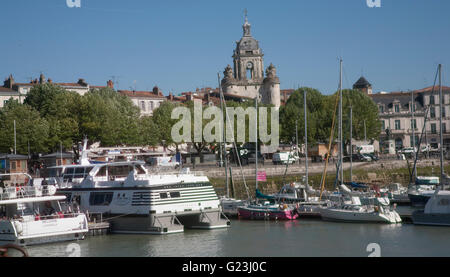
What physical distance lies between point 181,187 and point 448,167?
154ft

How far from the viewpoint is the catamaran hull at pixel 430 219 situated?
117ft

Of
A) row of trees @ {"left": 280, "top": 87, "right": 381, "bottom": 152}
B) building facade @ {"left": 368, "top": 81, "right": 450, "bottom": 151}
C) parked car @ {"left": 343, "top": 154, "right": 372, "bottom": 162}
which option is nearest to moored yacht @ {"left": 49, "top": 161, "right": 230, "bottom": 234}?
parked car @ {"left": 343, "top": 154, "right": 372, "bottom": 162}

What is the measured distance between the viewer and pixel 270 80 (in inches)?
4670

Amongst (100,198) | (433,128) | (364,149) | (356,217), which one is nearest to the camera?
(100,198)

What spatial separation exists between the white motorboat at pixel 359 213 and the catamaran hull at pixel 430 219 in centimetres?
138

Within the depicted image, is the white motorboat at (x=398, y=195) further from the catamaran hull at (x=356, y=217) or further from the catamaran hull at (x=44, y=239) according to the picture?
the catamaran hull at (x=44, y=239)

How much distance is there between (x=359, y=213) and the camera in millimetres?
38531

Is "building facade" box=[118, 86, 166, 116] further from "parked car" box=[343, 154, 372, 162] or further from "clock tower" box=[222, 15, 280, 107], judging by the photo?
"parked car" box=[343, 154, 372, 162]

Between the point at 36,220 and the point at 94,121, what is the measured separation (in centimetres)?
3878

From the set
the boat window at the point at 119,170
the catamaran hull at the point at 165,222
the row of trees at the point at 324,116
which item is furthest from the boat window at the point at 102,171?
the row of trees at the point at 324,116

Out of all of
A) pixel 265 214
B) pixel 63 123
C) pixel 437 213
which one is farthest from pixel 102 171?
pixel 63 123

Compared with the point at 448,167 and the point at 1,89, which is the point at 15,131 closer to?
the point at 1,89

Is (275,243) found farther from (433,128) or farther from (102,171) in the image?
(433,128)

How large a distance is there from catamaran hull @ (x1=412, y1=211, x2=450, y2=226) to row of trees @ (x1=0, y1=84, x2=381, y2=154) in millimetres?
30662
